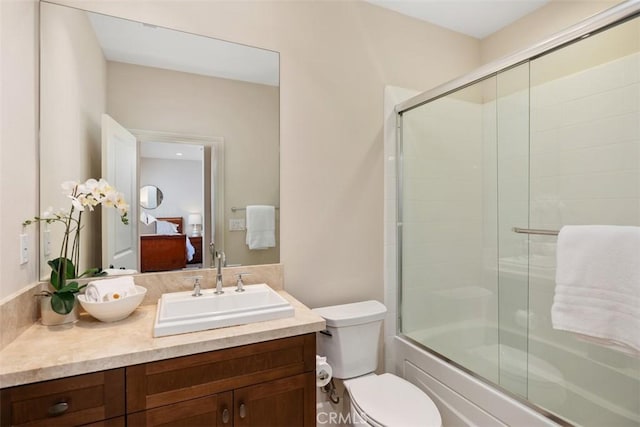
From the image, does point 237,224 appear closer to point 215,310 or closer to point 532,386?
point 215,310

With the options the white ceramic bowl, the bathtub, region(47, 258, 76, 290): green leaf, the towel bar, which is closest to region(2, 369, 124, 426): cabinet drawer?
the white ceramic bowl

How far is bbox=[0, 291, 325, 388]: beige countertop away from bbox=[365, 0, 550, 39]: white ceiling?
2.00 meters

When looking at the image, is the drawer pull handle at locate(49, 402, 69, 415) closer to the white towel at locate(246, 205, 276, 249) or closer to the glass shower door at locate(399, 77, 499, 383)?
the white towel at locate(246, 205, 276, 249)

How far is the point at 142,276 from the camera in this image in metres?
1.53

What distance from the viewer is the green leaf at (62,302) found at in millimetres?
1209

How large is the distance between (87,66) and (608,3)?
2666 millimetres

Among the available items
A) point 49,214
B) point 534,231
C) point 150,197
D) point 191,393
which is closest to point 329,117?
point 150,197

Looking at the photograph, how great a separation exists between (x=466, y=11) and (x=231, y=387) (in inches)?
99.4

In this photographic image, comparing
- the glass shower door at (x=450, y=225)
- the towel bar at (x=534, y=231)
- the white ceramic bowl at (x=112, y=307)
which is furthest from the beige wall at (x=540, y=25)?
the white ceramic bowl at (x=112, y=307)

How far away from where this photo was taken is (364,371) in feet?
5.84

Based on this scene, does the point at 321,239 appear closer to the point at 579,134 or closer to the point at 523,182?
the point at 523,182

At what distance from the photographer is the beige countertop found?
3.10 ft

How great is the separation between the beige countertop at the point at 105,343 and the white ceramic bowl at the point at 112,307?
0.03 m

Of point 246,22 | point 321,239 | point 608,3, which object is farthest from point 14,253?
point 608,3
